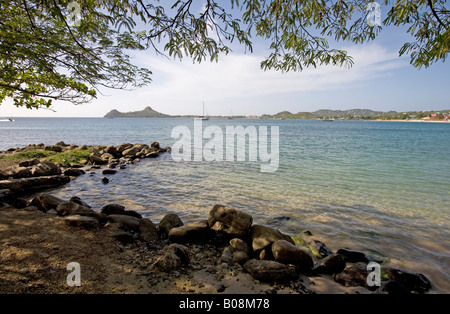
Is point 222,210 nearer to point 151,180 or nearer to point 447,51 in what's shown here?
point 447,51

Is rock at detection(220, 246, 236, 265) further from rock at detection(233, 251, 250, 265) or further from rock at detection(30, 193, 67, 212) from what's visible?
rock at detection(30, 193, 67, 212)

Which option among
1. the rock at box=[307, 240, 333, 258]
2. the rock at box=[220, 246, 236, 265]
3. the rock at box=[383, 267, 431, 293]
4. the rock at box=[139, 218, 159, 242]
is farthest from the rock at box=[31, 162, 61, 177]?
the rock at box=[383, 267, 431, 293]

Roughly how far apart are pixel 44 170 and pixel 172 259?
482 inches

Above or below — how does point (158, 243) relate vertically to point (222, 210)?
below

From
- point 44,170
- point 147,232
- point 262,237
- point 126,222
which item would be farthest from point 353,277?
point 44,170

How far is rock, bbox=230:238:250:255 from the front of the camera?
5.16 meters

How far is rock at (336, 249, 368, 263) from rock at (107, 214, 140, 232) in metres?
5.59

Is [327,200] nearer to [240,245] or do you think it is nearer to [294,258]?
[294,258]

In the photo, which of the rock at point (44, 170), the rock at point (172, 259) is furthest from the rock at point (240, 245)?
the rock at point (44, 170)

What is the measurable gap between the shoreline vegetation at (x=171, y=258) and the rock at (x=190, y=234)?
25mm

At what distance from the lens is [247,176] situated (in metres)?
13.6

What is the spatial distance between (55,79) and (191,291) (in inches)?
282
